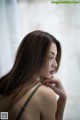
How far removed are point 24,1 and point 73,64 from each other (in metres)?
0.54

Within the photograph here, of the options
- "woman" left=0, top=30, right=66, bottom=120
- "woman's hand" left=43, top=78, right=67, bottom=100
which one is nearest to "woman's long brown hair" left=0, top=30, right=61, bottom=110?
"woman" left=0, top=30, right=66, bottom=120

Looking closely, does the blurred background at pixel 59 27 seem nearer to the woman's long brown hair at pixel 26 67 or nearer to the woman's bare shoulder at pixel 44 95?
the woman's long brown hair at pixel 26 67

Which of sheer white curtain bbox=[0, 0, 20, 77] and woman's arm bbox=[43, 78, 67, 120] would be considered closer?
woman's arm bbox=[43, 78, 67, 120]

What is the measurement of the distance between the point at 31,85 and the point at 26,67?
91 mm

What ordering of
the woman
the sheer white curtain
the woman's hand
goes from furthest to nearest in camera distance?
the sheer white curtain → the woman's hand → the woman

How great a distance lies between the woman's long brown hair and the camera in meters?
0.88

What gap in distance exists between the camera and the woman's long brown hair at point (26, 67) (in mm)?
884

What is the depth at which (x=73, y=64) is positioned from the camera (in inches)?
55.3

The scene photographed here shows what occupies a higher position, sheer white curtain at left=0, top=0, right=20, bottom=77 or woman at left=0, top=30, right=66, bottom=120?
sheer white curtain at left=0, top=0, right=20, bottom=77

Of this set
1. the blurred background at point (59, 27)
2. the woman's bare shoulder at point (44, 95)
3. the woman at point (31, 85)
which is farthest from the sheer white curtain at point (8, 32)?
the woman's bare shoulder at point (44, 95)

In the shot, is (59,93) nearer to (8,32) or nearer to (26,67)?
(26,67)

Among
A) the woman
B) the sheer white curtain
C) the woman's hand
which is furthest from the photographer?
the sheer white curtain

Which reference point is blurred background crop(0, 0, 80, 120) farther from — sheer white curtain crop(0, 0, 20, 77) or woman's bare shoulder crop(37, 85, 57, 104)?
woman's bare shoulder crop(37, 85, 57, 104)

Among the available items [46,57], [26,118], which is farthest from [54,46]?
[26,118]
